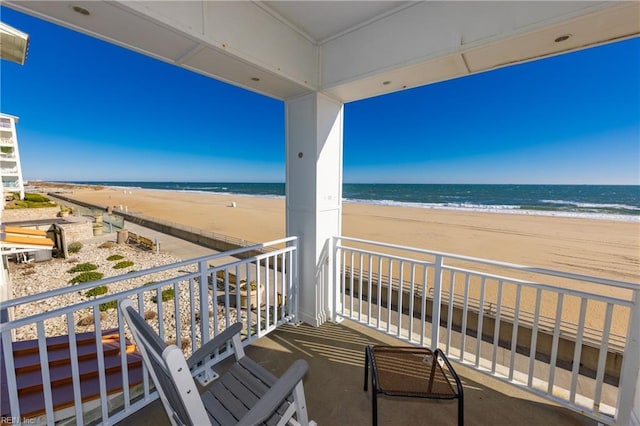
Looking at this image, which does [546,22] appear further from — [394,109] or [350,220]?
[394,109]

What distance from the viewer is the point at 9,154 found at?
38.4 feet

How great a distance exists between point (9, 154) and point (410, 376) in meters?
18.8

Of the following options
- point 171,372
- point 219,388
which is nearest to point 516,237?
point 219,388

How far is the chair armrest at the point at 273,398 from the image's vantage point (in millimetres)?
810

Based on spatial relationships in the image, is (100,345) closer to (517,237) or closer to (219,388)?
(219,388)

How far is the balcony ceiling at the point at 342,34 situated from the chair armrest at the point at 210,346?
1672mm

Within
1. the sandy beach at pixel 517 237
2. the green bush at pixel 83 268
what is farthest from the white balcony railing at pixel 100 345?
the green bush at pixel 83 268

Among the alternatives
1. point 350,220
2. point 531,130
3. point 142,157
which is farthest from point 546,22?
point 142,157

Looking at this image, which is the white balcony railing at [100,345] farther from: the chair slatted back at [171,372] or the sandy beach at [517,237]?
the sandy beach at [517,237]

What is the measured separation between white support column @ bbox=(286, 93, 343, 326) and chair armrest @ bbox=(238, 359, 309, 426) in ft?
5.03

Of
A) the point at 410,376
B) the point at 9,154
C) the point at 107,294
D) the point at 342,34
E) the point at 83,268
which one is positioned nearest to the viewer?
the point at 410,376

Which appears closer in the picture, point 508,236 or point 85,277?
point 85,277

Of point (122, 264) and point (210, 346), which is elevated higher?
point (210, 346)

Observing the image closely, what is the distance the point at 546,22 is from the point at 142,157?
1731 inches
